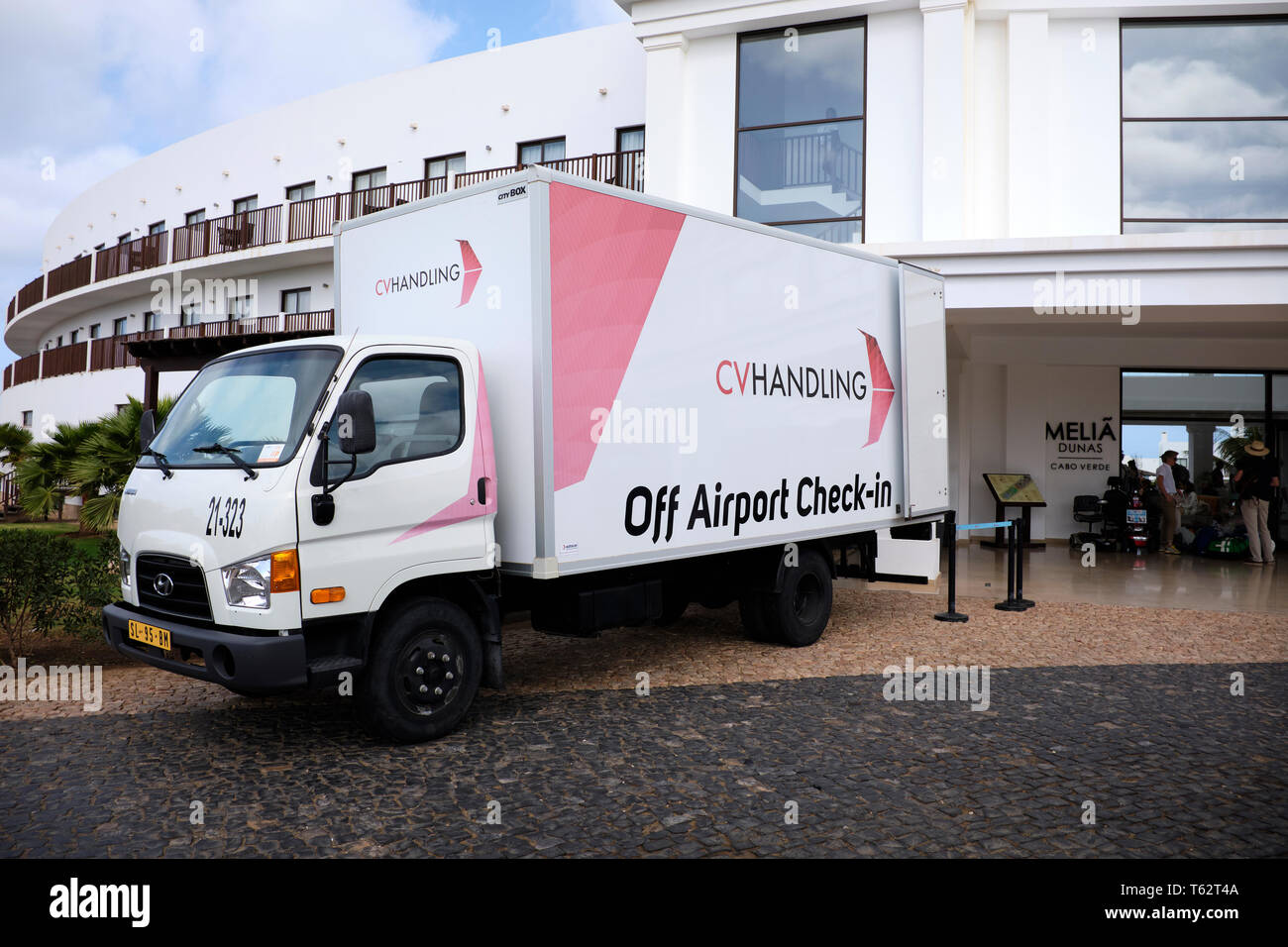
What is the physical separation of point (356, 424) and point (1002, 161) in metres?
11.5

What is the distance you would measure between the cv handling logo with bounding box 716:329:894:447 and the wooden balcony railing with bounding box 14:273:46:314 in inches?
1277

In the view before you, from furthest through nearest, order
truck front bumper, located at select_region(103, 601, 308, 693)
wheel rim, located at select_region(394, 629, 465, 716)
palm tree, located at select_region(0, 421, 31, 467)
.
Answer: palm tree, located at select_region(0, 421, 31, 467) < wheel rim, located at select_region(394, 629, 465, 716) < truck front bumper, located at select_region(103, 601, 308, 693)

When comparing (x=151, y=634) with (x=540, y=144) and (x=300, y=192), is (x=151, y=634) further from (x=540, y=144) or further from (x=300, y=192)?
(x=300, y=192)

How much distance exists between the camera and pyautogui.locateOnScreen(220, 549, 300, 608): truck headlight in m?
4.60

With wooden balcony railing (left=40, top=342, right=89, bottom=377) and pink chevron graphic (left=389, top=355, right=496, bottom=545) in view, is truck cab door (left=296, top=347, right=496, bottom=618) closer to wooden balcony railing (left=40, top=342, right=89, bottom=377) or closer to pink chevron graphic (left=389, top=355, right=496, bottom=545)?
pink chevron graphic (left=389, top=355, right=496, bottom=545)

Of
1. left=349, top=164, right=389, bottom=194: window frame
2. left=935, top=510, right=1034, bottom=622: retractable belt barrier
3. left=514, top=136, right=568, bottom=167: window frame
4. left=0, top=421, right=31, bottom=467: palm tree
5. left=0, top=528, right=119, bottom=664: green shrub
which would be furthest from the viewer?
left=349, top=164, right=389, bottom=194: window frame

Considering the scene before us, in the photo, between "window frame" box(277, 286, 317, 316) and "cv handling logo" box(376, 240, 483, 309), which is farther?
"window frame" box(277, 286, 317, 316)

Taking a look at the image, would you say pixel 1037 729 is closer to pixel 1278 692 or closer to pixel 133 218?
pixel 1278 692

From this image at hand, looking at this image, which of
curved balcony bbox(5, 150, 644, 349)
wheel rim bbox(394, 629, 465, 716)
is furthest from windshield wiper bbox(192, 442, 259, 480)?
curved balcony bbox(5, 150, 644, 349)

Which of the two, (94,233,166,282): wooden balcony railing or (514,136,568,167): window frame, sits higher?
(514,136,568,167): window frame

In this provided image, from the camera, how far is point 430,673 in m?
5.25

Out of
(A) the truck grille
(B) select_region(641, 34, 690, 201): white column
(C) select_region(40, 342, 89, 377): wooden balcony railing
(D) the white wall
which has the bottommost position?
(A) the truck grille

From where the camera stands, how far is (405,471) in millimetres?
5074
